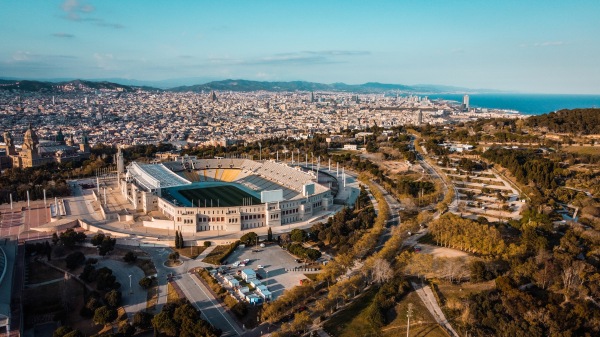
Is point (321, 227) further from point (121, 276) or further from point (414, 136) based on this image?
point (414, 136)

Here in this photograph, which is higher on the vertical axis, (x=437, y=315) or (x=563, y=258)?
(x=563, y=258)

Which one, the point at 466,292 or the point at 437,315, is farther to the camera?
the point at 466,292

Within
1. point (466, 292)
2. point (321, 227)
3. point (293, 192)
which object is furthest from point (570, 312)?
point (293, 192)

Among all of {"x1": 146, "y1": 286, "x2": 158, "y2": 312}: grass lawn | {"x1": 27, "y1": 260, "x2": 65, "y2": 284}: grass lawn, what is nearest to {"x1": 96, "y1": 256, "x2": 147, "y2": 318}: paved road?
{"x1": 146, "y1": 286, "x2": 158, "y2": 312}: grass lawn

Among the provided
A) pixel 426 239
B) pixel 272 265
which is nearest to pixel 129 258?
pixel 272 265

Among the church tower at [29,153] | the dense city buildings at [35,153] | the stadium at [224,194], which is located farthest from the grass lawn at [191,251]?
the dense city buildings at [35,153]

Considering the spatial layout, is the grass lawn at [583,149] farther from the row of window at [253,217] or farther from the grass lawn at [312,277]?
the grass lawn at [312,277]

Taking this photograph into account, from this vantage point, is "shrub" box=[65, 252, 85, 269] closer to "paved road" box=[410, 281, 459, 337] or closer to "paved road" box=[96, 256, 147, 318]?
"paved road" box=[96, 256, 147, 318]
